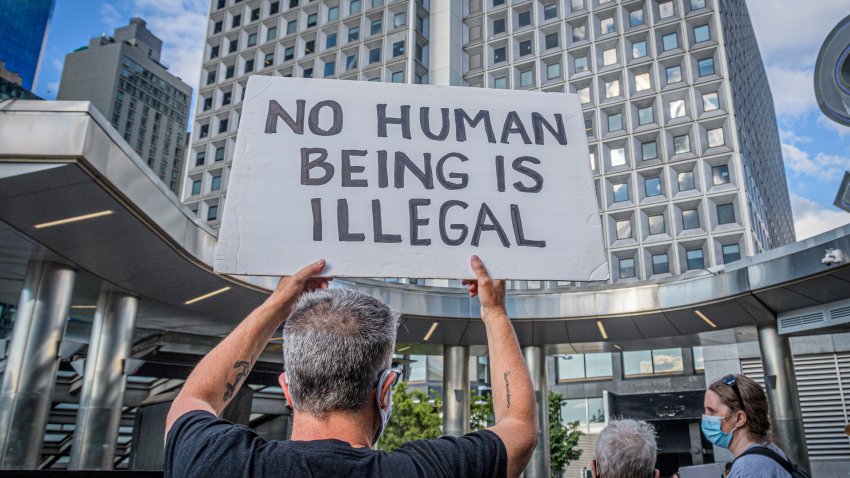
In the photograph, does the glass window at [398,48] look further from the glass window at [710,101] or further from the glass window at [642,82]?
the glass window at [710,101]

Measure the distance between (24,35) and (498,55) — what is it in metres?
155

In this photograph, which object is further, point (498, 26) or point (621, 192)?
point (498, 26)

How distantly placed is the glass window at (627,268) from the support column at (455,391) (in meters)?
15.0

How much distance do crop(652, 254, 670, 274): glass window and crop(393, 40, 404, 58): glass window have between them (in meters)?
20.0

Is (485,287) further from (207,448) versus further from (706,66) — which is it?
(706,66)

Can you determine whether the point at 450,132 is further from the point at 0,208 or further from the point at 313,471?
the point at 0,208

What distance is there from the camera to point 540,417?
22.6m

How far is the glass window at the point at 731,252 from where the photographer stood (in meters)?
33.7

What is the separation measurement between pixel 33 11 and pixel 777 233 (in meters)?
172

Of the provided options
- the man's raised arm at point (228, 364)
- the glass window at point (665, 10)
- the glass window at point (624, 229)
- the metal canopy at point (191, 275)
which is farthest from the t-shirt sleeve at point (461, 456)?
the glass window at point (665, 10)

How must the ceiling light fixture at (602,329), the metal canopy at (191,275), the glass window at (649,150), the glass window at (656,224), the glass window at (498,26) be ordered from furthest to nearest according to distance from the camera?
the glass window at (498,26)
the glass window at (649,150)
the glass window at (656,224)
the ceiling light fixture at (602,329)
the metal canopy at (191,275)

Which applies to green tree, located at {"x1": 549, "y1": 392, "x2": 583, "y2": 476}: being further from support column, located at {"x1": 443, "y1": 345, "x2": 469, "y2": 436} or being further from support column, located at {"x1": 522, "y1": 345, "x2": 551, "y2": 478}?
support column, located at {"x1": 443, "y1": 345, "x2": 469, "y2": 436}

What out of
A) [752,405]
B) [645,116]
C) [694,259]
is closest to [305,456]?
[752,405]

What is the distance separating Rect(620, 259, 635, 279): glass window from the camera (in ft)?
119
